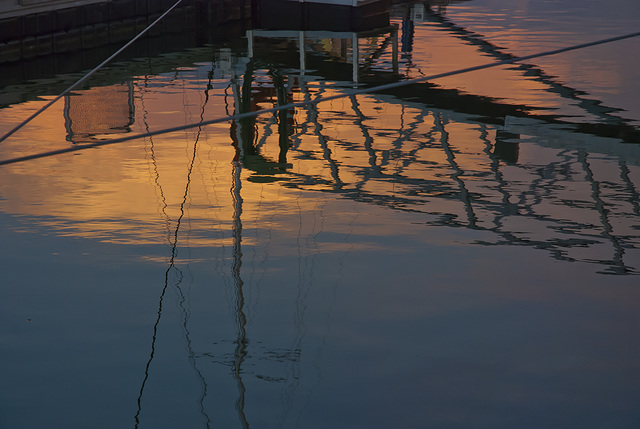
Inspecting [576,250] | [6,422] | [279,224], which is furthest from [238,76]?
[6,422]

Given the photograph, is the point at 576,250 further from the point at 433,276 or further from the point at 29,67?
the point at 29,67

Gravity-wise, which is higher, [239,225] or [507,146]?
[507,146]

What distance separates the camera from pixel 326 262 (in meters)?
7.72

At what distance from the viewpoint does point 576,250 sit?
7.96m

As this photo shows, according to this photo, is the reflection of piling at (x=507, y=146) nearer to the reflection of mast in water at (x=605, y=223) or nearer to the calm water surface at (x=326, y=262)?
the calm water surface at (x=326, y=262)

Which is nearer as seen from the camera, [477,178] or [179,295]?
[179,295]

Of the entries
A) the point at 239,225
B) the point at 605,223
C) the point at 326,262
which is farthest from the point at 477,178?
the point at 326,262

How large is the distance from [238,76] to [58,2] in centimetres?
578

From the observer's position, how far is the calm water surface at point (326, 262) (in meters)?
5.47

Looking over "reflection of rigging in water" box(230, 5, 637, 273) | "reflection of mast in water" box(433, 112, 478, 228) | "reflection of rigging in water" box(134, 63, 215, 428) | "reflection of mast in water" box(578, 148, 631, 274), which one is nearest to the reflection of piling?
"reflection of rigging in water" box(230, 5, 637, 273)

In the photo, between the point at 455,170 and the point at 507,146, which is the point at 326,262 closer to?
the point at 455,170

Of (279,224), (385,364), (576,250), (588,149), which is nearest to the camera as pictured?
(385,364)

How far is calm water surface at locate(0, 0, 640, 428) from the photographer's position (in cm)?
547

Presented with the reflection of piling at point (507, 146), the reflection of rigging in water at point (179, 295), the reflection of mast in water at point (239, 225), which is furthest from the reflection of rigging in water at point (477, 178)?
the reflection of rigging in water at point (179, 295)
